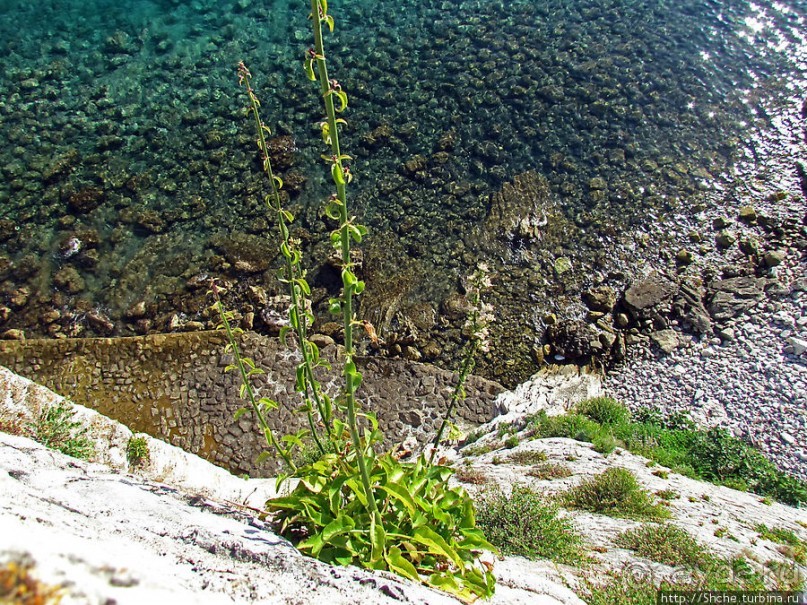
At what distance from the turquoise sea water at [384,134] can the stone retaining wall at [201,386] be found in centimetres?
81

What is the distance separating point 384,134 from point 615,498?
12500mm

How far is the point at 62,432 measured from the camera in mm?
6438

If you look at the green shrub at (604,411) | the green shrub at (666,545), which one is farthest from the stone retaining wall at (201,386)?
the green shrub at (666,545)

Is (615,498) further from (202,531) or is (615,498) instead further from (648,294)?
(648,294)

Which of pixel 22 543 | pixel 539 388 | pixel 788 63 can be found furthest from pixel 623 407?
pixel 788 63

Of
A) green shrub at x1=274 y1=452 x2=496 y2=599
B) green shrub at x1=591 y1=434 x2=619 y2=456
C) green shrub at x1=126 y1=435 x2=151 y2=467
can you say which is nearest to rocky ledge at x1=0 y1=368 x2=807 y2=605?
green shrub at x1=126 y1=435 x2=151 y2=467

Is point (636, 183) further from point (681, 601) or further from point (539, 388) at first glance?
point (681, 601)

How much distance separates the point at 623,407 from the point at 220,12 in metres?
19.9

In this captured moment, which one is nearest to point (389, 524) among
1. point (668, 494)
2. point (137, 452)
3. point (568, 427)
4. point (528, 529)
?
point (528, 529)

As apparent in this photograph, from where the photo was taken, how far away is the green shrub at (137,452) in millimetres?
6918

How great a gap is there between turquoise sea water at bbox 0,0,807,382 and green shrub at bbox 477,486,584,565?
262 inches

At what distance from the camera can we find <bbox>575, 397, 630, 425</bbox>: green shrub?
10.6 meters

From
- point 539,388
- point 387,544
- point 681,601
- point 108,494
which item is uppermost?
point 108,494

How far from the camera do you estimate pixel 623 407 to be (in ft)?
36.6
